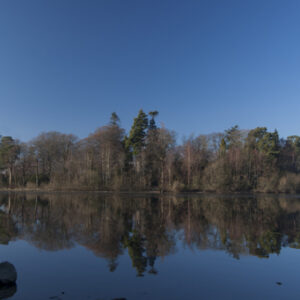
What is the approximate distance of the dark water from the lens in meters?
6.21

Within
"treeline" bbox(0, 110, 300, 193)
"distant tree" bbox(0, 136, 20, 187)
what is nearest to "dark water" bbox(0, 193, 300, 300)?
"treeline" bbox(0, 110, 300, 193)

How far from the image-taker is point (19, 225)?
1405 cm

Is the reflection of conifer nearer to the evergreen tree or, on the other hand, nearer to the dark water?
the dark water

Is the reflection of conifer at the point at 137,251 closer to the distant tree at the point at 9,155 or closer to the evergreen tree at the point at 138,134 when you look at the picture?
the evergreen tree at the point at 138,134

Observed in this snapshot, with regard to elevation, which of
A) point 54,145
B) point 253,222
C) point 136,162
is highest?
point 54,145

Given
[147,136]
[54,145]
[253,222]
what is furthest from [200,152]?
[253,222]

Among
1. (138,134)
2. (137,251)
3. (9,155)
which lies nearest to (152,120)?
(138,134)

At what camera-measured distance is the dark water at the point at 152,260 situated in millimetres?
6207

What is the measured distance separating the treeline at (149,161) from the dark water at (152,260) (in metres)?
32.5

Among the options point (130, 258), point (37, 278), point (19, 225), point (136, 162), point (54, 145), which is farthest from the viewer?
point (54, 145)

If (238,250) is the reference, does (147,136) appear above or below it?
above

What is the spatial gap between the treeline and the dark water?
106 ft

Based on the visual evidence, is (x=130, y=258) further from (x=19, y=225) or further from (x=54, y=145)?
(x=54, y=145)

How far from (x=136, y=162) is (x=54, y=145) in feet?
66.1
